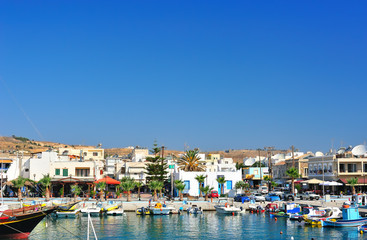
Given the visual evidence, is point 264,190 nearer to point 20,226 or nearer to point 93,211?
point 93,211

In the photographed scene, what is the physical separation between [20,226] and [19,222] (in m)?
0.39

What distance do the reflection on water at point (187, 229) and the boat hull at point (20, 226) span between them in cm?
96

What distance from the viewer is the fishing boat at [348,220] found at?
41.4m

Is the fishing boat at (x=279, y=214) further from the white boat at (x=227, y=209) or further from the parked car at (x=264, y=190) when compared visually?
the parked car at (x=264, y=190)

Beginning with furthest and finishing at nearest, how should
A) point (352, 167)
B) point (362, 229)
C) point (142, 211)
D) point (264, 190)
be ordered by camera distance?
1. point (264, 190)
2. point (352, 167)
3. point (142, 211)
4. point (362, 229)

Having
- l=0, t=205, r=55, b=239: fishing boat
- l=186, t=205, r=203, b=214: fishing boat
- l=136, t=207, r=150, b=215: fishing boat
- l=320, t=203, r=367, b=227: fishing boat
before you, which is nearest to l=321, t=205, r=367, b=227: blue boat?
l=320, t=203, r=367, b=227: fishing boat

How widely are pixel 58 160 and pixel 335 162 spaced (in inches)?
1678

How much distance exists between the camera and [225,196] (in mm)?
64875

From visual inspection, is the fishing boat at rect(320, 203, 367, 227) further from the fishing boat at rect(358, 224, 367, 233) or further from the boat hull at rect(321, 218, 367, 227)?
the fishing boat at rect(358, 224, 367, 233)

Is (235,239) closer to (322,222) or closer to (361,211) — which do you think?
(322,222)

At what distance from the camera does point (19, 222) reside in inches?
1451

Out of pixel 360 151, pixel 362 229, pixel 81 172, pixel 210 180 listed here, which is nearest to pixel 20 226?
pixel 362 229

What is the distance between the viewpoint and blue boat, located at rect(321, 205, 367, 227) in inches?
1629

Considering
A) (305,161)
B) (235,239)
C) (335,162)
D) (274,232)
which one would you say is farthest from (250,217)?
(305,161)
